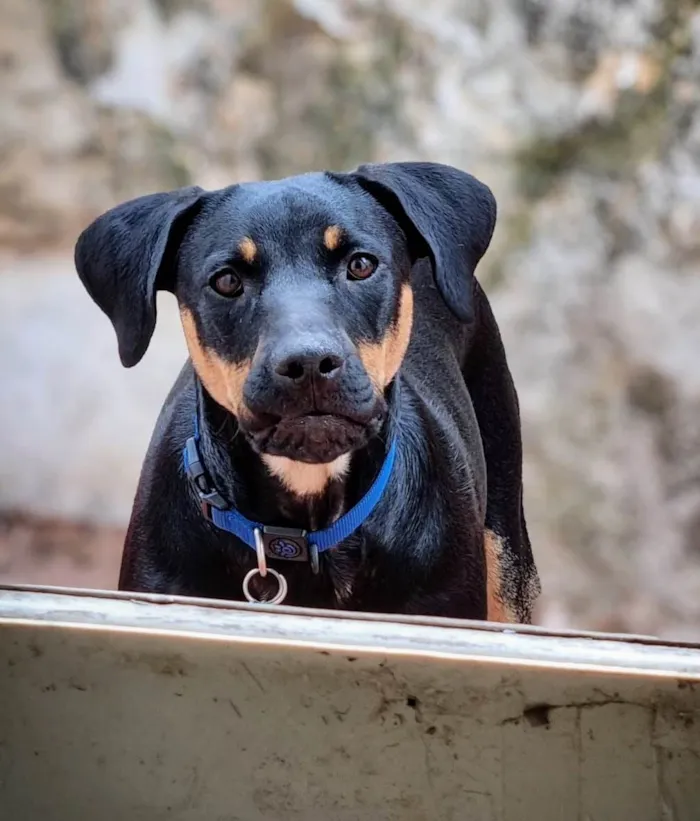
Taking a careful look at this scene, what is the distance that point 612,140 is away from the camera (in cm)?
225

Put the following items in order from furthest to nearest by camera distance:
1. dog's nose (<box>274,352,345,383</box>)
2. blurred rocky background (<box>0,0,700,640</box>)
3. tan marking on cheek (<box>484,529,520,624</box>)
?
1. blurred rocky background (<box>0,0,700,640</box>)
2. tan marking on cheek (<box>484,529,520,624</box>)
3. dog's nose (<box>274,352,345,383</box>)

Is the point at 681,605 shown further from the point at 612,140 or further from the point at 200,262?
the point at 200,262

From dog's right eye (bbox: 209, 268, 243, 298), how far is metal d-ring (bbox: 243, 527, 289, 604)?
299 millimetres

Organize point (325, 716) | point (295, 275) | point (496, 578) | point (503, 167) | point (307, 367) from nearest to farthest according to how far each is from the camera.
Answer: point (325, 716) → point (307, 367) → point (295, 275) → point (496, 578) → point (503, 167)

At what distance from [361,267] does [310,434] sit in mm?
242

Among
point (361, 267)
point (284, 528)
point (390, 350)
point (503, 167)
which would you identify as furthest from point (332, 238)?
point (503, 167)

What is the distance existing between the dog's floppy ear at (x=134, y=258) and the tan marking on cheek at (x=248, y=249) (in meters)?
0.10

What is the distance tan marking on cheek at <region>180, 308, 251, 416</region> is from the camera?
129 cm

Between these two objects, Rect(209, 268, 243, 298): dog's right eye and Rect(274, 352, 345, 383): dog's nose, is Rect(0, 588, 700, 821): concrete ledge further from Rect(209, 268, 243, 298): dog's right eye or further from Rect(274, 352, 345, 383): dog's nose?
Rect(209, 268, 243, 298): dog's right eye

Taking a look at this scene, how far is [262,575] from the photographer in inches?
53.3

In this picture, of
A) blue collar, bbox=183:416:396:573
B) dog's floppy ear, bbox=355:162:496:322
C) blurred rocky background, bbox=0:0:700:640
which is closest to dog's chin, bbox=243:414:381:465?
blue collar, bbox=183:416:396:573

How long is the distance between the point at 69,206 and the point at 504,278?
0.88 m

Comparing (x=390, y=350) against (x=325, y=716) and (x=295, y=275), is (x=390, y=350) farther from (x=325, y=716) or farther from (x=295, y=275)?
(x=325, y=716)

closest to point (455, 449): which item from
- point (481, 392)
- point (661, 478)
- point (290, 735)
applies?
point (481, 392)
